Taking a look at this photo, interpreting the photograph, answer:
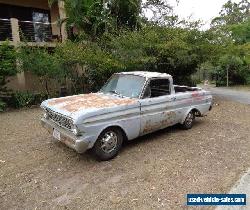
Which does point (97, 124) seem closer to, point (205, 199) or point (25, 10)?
point (205, 199)

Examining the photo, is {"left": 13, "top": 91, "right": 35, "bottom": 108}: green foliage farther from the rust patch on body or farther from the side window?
the side window

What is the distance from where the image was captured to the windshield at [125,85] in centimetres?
630

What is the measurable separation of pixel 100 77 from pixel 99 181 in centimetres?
916

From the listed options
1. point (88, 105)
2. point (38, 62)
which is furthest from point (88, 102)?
point (38, 62)

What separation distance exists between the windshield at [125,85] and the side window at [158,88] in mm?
245

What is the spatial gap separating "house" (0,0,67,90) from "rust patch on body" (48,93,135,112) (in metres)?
7.47

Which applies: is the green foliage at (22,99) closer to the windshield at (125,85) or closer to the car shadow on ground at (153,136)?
the windshield at (125,85)

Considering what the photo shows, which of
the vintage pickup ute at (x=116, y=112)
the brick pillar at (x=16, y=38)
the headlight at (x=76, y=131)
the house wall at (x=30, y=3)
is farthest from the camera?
the house wall at (x=30, y=3)

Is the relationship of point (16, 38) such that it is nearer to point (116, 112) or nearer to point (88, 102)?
point (88, 102)

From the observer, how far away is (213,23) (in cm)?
1400

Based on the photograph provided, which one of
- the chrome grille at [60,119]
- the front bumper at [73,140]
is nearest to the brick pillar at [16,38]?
the chrome grille at [60,119]

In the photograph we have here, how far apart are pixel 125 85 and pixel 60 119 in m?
1.95

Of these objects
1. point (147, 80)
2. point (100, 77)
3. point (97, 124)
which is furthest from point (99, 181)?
point (100, 77)

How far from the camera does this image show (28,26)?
1492cm
